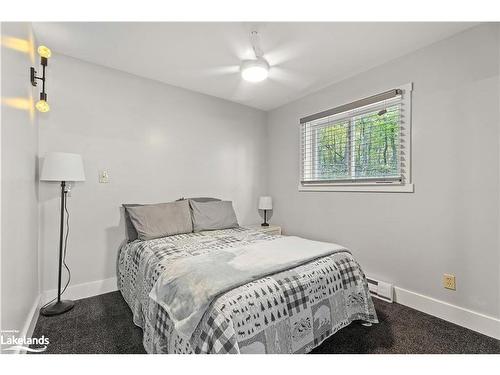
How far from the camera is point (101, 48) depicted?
221 centimetres

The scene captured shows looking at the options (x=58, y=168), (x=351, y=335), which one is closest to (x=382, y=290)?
(x=351, y=335)

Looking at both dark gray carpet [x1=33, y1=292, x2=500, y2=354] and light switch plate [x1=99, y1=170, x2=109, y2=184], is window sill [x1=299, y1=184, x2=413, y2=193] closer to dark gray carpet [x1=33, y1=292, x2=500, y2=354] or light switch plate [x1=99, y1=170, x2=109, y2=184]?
dark gray carpet [x1=33, y1=292, x2=500, y2=354]

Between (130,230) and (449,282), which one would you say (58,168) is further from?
(449,282)

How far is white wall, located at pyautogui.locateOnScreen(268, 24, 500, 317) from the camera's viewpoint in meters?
1.84

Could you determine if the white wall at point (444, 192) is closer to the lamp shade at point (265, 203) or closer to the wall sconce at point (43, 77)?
the lamp shade at point (265, 203)

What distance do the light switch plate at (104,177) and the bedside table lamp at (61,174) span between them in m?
0.35

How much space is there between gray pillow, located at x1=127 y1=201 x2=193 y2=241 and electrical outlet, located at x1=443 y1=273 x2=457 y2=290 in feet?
7.86

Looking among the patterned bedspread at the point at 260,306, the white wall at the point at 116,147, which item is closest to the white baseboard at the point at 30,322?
the white wall at the point at 116,147

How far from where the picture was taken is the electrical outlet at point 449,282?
6.60 feet

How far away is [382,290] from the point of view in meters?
2.40

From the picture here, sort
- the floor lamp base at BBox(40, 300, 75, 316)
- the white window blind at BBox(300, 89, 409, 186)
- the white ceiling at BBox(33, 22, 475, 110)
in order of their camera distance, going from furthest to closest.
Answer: the white window blind at BBox(300, 89, 409, 186), the floor lamp base at BBox(40, 300, 75, 316), the white ceiling at BBox(33, 22, 475, 110)

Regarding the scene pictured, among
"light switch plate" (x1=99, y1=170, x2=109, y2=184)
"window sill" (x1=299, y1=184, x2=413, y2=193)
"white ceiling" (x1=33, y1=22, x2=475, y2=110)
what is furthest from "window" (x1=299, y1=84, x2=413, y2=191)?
"light switch plate" (x1=99, y1=170, x2=109, y2=184)
